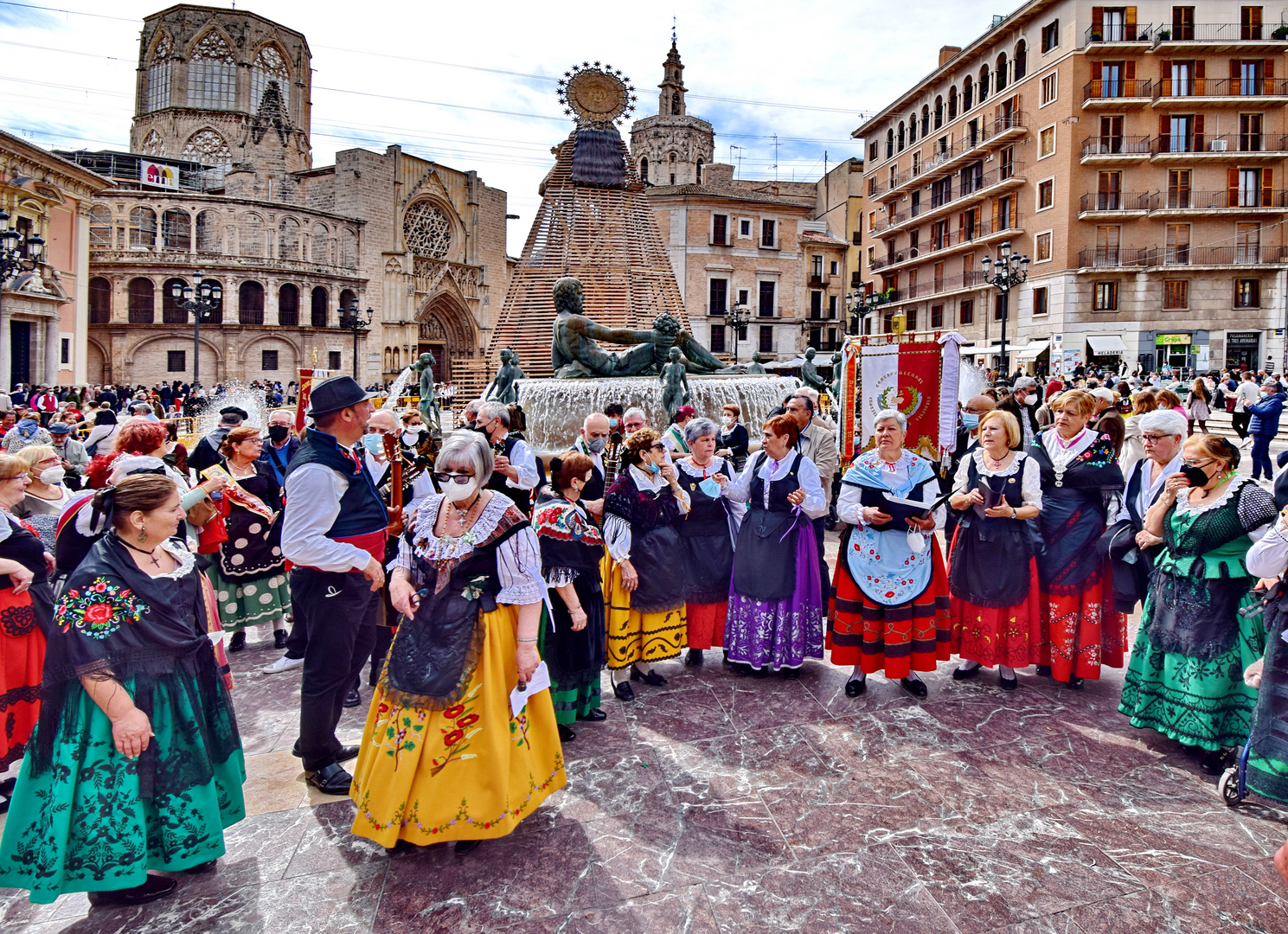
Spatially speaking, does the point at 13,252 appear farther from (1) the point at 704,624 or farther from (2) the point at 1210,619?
(2) the point at 1210,619

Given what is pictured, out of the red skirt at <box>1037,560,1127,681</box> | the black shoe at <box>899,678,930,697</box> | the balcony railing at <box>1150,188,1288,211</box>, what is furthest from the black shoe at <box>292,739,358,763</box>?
the balcony railing at <box>1150,188,1288,211</box>

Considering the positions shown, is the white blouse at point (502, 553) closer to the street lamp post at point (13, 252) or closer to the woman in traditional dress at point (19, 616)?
the woman in traditional dress at point (19, 616)

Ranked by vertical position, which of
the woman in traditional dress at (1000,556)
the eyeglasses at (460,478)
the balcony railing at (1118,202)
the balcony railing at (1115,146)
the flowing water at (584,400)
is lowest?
the woman in traditional dress at (1000,556)

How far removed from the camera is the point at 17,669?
3.49 metres

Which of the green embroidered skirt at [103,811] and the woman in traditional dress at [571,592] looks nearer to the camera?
the green embroidered skirt at [103,811]

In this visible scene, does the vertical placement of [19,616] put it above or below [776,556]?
below

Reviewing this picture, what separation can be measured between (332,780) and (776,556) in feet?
8.78

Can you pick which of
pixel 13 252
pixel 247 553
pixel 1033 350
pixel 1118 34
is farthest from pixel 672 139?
pixel 247 553

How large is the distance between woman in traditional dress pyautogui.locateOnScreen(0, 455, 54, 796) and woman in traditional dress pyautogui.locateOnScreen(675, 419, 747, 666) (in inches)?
128

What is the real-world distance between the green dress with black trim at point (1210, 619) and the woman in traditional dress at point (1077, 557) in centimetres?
78

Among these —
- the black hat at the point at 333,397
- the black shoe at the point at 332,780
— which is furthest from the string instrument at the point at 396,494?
the black shoe at the point at 332,780

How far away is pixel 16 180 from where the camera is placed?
2305cm

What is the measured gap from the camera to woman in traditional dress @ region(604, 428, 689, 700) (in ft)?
14.8

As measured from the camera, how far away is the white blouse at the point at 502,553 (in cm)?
290
